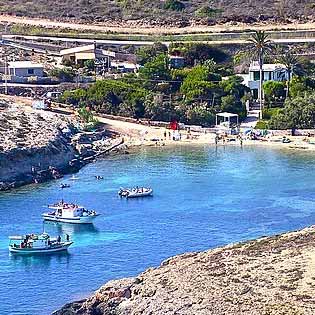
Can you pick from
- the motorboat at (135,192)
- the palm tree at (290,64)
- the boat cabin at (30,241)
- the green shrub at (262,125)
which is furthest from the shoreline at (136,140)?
the boat cabin at (30,241)

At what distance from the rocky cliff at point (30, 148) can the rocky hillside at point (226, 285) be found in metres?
28.6

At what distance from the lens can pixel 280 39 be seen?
434 feet

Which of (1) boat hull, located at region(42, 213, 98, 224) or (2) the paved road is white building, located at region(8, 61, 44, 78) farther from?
(1) boat hull, located at region(42, 213, 98, 224)

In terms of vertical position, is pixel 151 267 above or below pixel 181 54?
below

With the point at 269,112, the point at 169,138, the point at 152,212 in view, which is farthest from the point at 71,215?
the point at 269,112

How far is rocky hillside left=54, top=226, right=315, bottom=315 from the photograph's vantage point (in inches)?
1892

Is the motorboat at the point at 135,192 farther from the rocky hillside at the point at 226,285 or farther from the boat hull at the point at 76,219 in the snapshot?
the rocky hillside at the point at 226,285

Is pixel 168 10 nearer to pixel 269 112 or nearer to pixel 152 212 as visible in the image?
pixel 269 112

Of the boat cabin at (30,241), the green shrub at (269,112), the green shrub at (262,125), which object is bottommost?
the boat cabin at (30,241)

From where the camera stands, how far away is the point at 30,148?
8769 centimetres

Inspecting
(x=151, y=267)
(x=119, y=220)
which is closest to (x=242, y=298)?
(x=151, y=267)

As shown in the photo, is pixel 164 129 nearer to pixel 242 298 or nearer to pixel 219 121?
pixel 219 121

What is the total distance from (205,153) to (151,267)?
35.4 m

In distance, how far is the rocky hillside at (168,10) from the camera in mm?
145750
